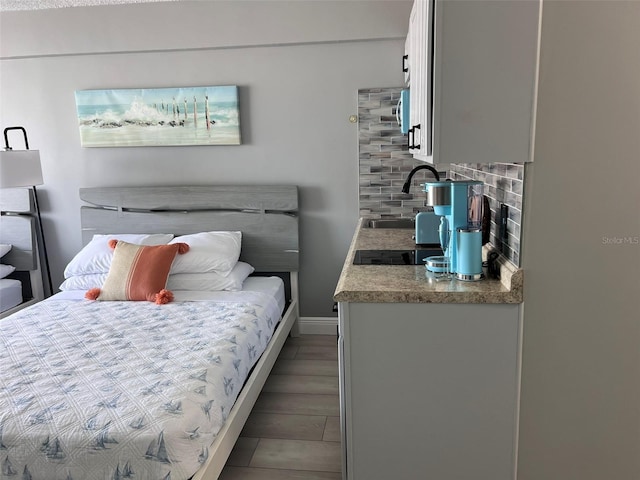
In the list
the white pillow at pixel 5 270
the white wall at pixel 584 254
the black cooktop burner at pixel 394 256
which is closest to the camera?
the white wall at pixel 584 254

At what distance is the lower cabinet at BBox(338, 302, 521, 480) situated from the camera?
1824 mm

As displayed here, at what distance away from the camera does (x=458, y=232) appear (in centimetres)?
193

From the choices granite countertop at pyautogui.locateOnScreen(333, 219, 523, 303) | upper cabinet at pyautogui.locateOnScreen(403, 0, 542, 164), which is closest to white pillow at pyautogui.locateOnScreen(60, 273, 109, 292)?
granite countertop at pyautogui.locateOnScreen(333, 219, 523, 303)

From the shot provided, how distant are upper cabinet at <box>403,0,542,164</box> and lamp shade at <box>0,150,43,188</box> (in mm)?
3033

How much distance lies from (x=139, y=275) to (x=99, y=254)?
0.51 m

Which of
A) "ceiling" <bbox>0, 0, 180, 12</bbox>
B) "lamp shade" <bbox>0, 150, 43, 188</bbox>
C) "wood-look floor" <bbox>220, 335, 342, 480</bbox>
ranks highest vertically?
"ceiling" <bbox>0, 0, 180, 12</bbox>

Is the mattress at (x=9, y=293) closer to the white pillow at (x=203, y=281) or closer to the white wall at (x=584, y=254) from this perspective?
the white pillow at (x=203, y=281)

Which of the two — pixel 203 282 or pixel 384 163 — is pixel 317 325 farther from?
pixel 384 163

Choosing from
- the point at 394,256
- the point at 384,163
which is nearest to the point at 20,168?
the point at 384,163

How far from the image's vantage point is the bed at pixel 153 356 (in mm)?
1765

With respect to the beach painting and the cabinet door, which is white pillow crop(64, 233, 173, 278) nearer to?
the beach painting

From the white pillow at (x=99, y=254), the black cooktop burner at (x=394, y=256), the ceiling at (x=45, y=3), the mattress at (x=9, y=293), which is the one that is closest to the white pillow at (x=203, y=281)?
the white pillow at (x=99, y=254)

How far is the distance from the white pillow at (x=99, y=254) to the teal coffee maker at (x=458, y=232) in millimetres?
2207

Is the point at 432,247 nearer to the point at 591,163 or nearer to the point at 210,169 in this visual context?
the point at 591,163
